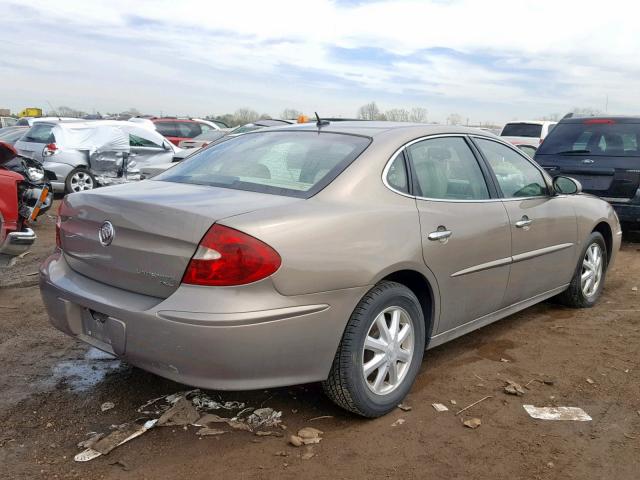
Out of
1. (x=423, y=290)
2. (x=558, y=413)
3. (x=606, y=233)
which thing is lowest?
(x=558, y=413)

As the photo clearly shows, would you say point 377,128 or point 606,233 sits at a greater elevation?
point 377,128

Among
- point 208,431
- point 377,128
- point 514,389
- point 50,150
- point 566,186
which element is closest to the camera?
point 208,431

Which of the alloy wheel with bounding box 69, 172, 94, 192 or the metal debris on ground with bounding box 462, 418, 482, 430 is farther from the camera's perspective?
the alloy wheel with bounding box 69, 172, 94, 192

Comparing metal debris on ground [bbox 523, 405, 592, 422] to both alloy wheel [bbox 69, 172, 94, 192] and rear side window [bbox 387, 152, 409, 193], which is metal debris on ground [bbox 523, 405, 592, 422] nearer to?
rear side window [bbox 387, 152, 409, 193]

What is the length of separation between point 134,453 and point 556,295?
373 centimetres

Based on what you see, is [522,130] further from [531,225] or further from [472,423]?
[472,423]

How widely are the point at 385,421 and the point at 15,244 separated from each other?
12.7 ft

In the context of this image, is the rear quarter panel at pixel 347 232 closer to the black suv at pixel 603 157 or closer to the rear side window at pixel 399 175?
the rear side window at pixel 399 175

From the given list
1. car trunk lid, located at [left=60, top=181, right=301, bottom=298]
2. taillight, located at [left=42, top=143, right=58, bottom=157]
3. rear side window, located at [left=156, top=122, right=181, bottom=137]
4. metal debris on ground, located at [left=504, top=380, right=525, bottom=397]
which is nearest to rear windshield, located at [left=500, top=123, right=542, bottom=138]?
rear side window, located at [left=156, top=122, right=181, bottom=137]

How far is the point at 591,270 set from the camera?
522 cm

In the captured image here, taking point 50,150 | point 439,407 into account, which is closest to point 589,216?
point 439,407

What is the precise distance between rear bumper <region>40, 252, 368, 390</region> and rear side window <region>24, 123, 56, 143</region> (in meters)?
11.0

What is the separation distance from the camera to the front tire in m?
3.01

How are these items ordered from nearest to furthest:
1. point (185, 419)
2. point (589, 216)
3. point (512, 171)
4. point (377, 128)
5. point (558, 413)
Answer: point (185, 419) → point (558, 413) → point (377, 128) → point (512, 171) → point (589, 216)
